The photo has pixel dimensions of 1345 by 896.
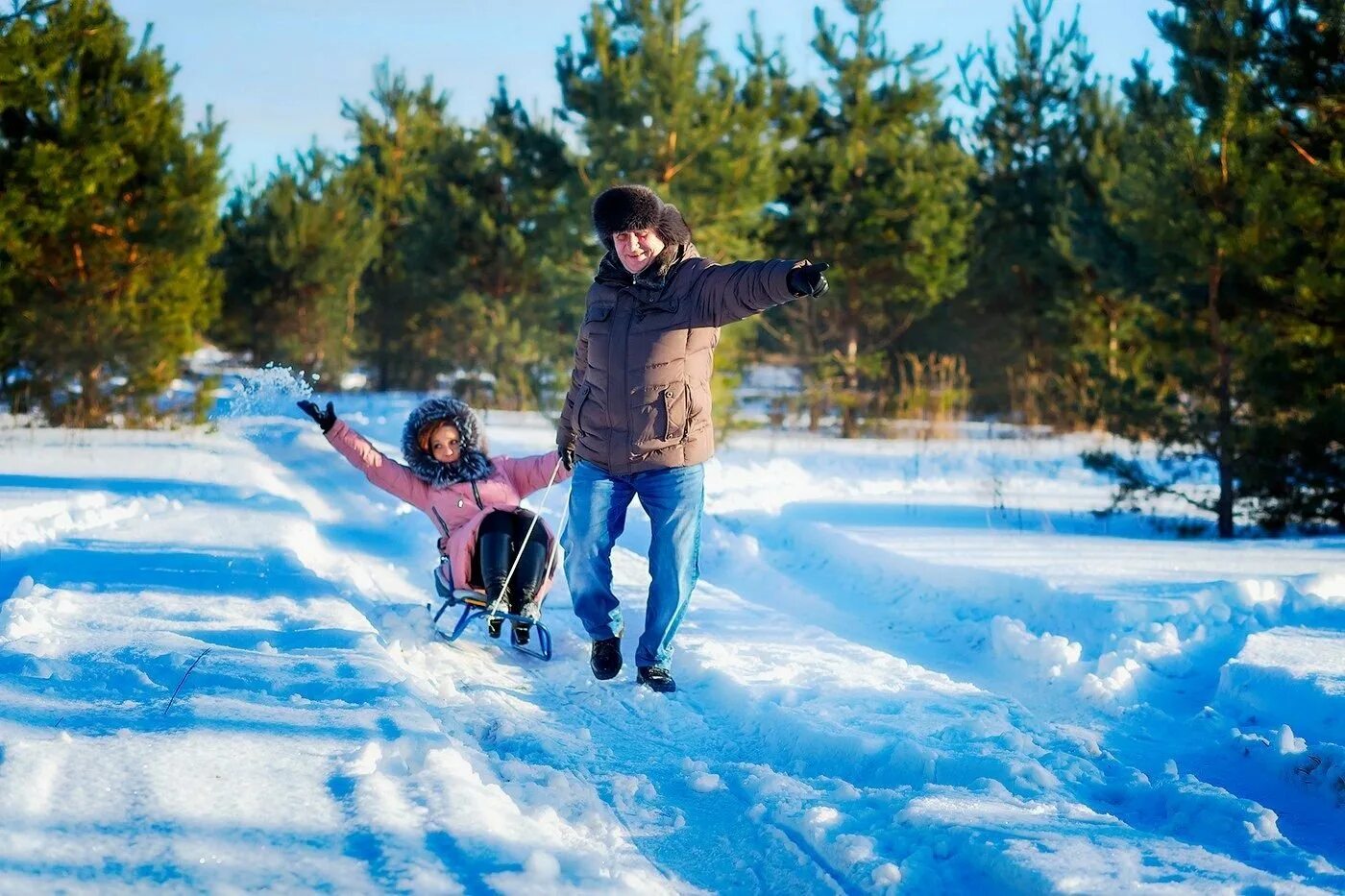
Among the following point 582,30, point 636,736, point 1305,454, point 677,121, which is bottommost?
point 636,736

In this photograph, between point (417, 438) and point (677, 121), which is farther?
point (677, 121)

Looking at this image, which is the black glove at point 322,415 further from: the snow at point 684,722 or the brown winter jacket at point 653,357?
the brown winter jacket at point 653,357

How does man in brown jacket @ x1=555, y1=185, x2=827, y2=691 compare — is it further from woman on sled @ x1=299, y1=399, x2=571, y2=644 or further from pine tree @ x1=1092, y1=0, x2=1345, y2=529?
pine tree @ x1=1092, y1=0, x2=1345, y2=529

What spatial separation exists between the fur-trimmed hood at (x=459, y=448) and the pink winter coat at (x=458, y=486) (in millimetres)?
40

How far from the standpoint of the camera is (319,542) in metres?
7.41

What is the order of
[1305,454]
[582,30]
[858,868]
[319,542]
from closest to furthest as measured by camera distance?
[858,868] → [319,542] → [1305,454] → [582,30]

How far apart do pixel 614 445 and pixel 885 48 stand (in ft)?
62.7

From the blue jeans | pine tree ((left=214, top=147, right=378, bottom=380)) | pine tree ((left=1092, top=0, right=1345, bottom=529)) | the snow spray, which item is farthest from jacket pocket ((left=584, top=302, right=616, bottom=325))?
pine tree ((left=214, top=147, right=378, bottom=380))

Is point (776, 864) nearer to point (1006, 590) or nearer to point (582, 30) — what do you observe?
point (1006, 590)

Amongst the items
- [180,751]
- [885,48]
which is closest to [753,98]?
[885,48]

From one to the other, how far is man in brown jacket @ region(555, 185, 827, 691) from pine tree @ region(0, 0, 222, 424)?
11.5m

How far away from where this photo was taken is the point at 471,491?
5.50 m

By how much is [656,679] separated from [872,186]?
18.1 m

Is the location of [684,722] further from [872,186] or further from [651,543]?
[872,186]
